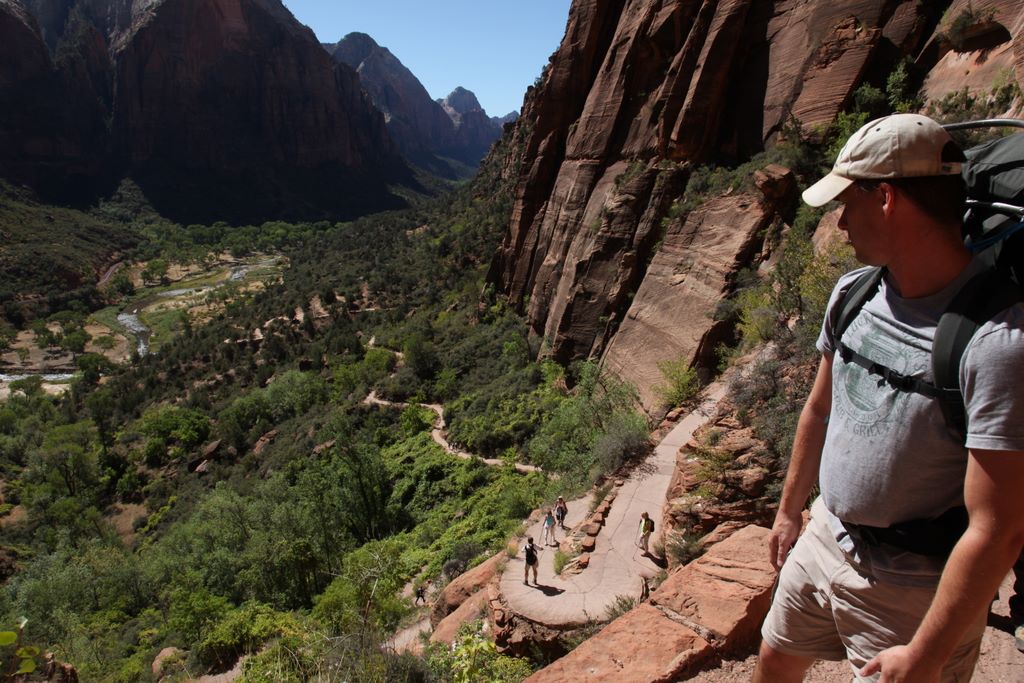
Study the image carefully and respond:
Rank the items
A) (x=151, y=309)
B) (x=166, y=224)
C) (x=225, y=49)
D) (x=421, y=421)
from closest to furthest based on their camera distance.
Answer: (x=421, y=421), (x=151, y=309), (x=166, y=224), (x=225, y=49)

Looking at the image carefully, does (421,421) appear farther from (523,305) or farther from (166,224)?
(166,224)

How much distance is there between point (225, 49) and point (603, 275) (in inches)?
5797

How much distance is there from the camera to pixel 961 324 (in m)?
1.65

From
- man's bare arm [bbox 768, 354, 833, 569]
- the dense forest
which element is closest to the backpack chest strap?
man's bare arm [bbox 768, 354, 833, 569]

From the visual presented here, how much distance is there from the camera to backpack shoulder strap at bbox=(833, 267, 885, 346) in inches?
86.2

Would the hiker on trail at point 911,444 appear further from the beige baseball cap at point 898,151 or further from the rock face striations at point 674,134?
the rock face striations at point 674,134

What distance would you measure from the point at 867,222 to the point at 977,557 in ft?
3.66

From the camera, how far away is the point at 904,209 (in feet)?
6.16

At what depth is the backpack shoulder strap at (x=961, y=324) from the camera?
160 centimetres

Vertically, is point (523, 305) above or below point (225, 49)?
below

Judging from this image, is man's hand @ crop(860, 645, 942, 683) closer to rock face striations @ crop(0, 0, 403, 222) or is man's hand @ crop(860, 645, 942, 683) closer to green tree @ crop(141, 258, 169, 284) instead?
green tree @ crop(141, 258, 169, 284)

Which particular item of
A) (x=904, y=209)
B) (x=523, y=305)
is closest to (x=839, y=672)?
(x=904, y=209)

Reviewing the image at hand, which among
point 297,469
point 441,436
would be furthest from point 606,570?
point 297,469

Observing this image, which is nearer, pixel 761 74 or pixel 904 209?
pixel 904 209
